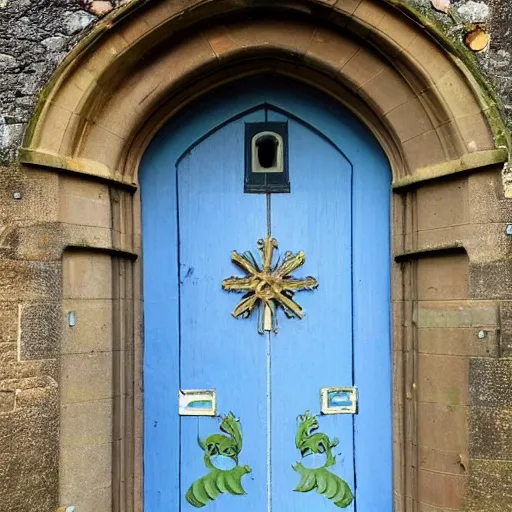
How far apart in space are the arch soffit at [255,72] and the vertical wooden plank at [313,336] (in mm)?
378

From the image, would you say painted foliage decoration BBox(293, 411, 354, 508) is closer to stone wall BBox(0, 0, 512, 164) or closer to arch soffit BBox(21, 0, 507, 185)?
arch soffit BBox(21, 0, 507, 185)

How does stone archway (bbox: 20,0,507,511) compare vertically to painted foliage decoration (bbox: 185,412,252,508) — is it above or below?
above

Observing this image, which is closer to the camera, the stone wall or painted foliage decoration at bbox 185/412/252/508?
the stone wall

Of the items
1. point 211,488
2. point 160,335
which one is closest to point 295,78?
point 160,335

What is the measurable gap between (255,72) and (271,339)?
1227 millimetres

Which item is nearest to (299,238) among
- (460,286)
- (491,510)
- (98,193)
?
(460,286)

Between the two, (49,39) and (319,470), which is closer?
(49,39)

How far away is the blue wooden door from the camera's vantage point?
2525 mm

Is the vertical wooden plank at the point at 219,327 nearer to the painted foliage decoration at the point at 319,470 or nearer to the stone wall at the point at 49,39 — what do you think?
the painted foliage decoration at the point at 319,470

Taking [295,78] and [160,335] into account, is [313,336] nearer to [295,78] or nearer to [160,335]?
[160,335]

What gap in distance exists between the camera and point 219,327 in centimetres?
255

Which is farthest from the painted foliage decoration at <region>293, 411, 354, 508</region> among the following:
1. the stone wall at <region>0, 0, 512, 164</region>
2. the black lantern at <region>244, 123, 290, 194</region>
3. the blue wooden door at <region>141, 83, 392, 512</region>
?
the stone wall at <region>0, 0, 512, 164</region>

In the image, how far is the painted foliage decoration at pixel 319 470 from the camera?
8.25ft

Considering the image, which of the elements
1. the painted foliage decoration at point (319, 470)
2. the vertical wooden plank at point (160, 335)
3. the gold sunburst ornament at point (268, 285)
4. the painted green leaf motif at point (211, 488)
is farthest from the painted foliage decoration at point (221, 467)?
the gold sunburst ornament at point (268, 285)
